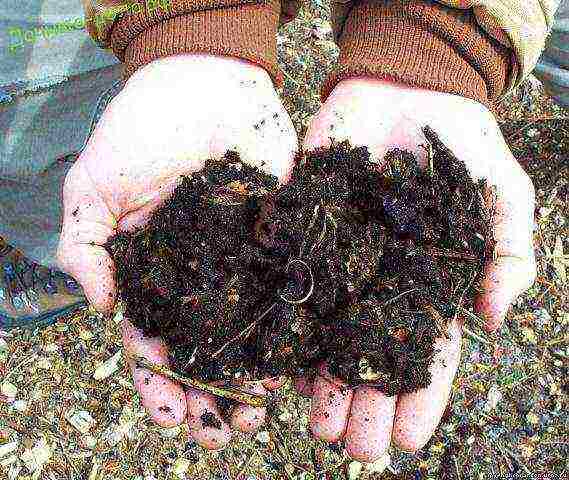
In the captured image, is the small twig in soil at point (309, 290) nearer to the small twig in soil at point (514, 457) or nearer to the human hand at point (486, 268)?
the human hand at point (486, 268)

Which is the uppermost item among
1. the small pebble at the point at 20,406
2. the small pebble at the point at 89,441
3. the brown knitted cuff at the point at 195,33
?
the brown knitted cuff at the point at 195,33

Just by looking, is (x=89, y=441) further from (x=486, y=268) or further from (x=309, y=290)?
(x=486, y=268)

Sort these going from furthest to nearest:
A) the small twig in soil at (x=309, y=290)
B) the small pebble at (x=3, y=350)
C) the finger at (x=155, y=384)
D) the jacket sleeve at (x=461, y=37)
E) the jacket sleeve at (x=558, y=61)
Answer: the small pebble at (x=3, y=350) < the jacket sleeve at (x=558, y=61) < the jacket sleeve at (x=461, y=37) < the finger at (x=155, y=384) < the small twig in soil at (x=309, y=290)

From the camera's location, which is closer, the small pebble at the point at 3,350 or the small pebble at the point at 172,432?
the small pebble at the point at 172,432

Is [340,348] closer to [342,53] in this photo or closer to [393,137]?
[393,137]

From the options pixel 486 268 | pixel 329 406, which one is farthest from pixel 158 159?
pixel 486 268

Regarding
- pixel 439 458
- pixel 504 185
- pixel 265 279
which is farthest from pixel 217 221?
pixel 439 458

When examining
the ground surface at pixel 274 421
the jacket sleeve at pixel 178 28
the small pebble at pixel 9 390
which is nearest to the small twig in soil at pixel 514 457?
the ground surface at pixel 274 421

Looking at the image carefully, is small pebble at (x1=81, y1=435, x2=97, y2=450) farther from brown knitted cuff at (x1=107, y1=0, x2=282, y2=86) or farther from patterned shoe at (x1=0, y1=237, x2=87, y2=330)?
brown knitted cuff at (x1=107, y1=0, x2=282, y2=86)
